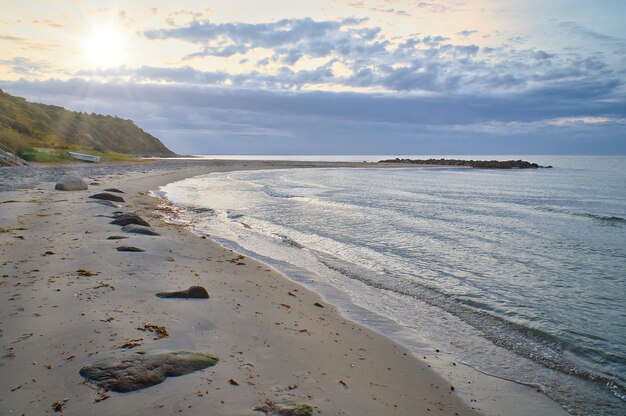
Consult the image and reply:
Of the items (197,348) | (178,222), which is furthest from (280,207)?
(197,348)

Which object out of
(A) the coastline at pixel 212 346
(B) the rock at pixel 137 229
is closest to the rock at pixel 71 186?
(B) the rock at pixel 137 229

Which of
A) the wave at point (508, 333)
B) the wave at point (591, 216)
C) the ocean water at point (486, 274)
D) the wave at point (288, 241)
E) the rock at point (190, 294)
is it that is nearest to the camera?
the wave at point (508, 333)

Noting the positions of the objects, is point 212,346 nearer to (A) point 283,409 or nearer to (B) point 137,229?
(A) point 283,409

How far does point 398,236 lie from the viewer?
1537 cm

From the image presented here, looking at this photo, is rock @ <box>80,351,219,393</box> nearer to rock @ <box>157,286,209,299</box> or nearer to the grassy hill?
rock @ <box>157,286,209,299</box>

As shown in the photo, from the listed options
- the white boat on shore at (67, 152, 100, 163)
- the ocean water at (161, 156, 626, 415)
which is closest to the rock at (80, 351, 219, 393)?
the ocean water at (161, 156, 626, 415)

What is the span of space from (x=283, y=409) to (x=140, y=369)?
1.44m

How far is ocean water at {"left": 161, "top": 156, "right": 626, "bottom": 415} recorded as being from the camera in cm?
607

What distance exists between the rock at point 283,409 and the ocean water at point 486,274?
3.14 metres

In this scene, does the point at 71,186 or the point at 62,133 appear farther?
the point at 62,133

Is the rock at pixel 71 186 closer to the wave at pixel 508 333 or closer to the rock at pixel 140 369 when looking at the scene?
the wave at pixel 508 333

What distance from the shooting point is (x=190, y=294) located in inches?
270

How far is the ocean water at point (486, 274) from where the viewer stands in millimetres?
6066

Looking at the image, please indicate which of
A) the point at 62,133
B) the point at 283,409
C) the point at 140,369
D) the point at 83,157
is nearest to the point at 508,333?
the point at 283,409
